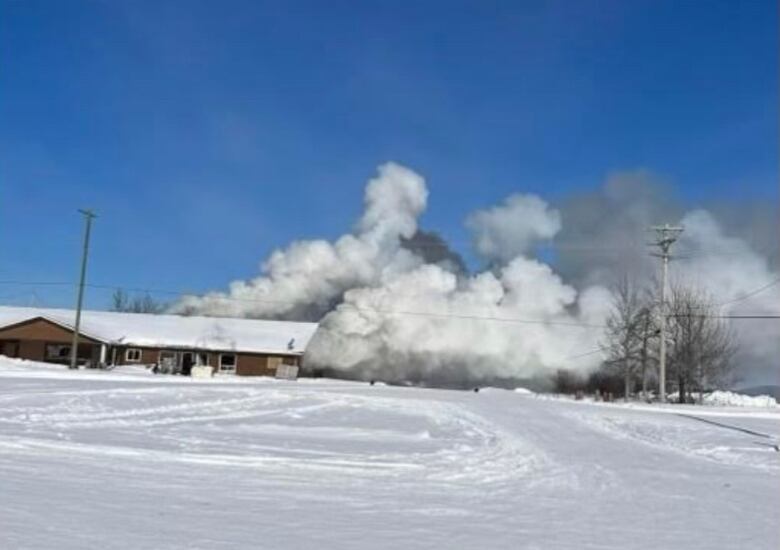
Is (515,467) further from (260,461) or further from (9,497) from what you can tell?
(9,497)

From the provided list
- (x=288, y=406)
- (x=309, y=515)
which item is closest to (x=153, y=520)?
(x=309, y=515)

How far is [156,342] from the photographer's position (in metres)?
68.6

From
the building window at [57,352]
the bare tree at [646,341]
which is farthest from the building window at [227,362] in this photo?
the bare tree at [646,341]

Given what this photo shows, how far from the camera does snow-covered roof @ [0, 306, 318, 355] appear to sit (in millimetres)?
68250

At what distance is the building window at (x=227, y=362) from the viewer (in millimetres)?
68688

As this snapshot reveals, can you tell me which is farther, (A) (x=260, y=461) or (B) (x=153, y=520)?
(A) (x=260, y=461)

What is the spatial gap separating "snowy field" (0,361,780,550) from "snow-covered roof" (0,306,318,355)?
142 feet

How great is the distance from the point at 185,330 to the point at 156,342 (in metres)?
3.36

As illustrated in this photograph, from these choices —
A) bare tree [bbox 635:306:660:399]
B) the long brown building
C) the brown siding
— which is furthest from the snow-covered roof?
bare tree [bbox 635:306:660:399]

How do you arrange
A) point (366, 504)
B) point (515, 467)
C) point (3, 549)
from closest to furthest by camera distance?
point (3, 549) → point (366, 504) → point (515, 467)

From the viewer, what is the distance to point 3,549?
21.2 feet

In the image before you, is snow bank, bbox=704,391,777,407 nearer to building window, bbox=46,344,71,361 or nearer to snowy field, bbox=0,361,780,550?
snowy field, bbox=0,361,780,550

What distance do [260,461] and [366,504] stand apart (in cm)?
408

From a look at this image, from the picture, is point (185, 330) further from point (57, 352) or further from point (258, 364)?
point (57, 352)
